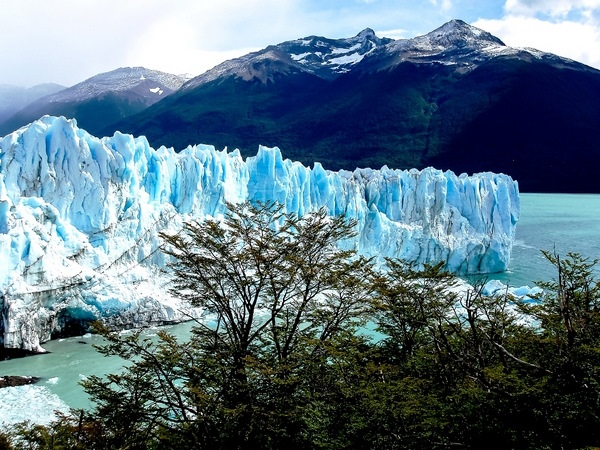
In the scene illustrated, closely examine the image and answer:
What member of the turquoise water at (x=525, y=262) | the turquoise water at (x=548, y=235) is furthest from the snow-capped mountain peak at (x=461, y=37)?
the turquoise water at (x=548, y=235)

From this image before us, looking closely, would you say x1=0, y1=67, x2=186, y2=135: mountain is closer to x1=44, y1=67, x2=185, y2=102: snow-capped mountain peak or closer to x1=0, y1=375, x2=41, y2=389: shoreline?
x1=44, y1=67, x2=185, y2=102: snow-capped mountain peak

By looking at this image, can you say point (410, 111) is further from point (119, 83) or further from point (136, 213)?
point (119, 83)

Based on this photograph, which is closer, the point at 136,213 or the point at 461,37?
the point at 136,213

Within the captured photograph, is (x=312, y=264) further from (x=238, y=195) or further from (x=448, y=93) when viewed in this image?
(x=448, y=93)

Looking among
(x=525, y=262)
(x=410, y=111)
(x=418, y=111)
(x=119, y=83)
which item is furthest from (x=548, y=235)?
(x=119, y=83)

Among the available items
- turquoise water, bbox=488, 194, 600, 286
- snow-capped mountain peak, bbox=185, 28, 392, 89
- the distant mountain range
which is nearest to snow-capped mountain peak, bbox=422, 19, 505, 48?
the distant mountain range

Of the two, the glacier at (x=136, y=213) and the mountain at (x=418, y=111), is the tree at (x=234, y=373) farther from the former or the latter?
the mountain at (x=418, y=111)
